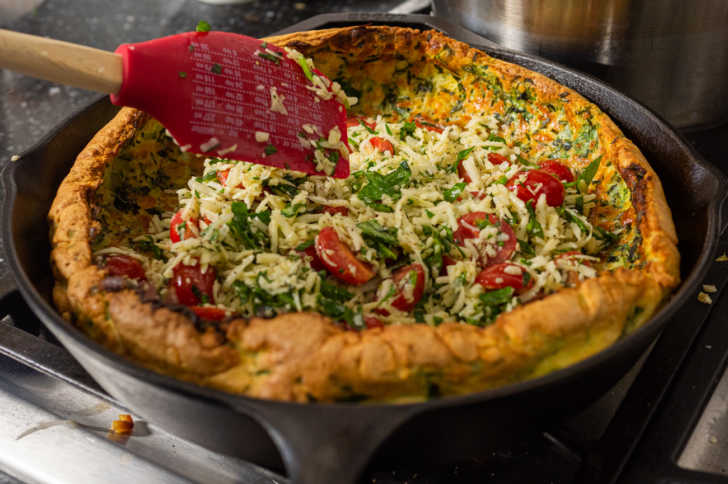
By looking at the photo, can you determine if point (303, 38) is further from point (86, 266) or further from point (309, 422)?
point (309, 422)

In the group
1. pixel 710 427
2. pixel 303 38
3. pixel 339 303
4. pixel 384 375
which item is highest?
pixel 303 38

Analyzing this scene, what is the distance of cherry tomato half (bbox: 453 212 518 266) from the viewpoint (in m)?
1.93

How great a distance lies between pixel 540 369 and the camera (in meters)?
1.48

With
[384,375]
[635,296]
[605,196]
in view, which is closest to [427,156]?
[605,196]

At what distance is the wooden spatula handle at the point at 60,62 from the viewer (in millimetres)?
1506

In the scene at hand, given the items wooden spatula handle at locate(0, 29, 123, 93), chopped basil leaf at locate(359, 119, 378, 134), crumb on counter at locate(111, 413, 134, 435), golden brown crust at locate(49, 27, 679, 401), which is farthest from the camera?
chopped basil leaf at locate(359, 119, 378, 134)

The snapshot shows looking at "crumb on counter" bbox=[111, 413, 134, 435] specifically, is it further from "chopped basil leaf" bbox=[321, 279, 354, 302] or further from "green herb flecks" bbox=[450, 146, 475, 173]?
"green herb flecks" bbox=[450, 146, 475, 173]

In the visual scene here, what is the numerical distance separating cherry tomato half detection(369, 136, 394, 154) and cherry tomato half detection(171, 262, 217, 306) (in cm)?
78

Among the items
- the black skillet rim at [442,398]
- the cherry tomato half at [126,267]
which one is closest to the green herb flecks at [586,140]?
the black skillet rim at [442,398]

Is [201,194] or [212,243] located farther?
[201,194]

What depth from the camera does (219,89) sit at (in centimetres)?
191

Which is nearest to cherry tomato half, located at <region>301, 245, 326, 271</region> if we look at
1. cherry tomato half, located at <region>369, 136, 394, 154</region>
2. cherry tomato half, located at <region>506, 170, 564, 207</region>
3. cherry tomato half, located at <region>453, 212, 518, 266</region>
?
cherry tomato half, located at <region>453, 212, 518, 266</region>

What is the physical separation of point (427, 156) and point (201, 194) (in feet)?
2.48

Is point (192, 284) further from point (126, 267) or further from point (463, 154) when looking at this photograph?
point (463, 154)
